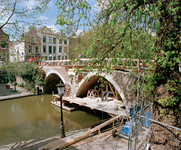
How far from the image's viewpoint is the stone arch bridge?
825 centimetres

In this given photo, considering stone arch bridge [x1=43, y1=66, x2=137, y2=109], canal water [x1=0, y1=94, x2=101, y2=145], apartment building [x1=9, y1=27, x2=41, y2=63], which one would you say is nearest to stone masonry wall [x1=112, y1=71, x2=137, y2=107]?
stone arch bridge [x1=43, y1=66, x2=137, y2=109]

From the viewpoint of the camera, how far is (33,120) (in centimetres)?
1000

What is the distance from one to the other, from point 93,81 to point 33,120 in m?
6.05

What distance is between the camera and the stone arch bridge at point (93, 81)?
8.25 metres

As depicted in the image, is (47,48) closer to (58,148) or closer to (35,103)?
(35,103)

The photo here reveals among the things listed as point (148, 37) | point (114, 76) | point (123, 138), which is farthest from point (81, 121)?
point (148, 37)

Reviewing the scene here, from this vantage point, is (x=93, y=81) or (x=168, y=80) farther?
(x=93, y=81)

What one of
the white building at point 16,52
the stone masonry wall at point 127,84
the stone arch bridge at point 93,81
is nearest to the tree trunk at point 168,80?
the stone arch bridge at point 93,81

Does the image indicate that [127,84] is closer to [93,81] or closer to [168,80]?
[93,81]

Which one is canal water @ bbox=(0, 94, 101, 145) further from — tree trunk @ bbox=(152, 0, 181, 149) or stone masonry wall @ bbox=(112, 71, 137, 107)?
tree trunk @ bbox=(152, 0, 181, 149)

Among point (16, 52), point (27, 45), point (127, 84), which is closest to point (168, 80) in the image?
point (127, 84)

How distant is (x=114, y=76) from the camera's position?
920 cm

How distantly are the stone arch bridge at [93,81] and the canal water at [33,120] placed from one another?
2.59 m

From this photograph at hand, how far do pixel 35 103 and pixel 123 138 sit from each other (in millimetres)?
10690
